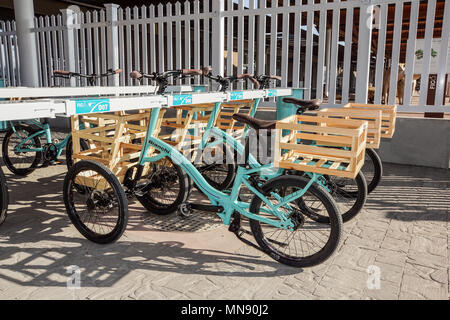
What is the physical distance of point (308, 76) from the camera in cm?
691

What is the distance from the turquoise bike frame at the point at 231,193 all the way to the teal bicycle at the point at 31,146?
194 centimetres

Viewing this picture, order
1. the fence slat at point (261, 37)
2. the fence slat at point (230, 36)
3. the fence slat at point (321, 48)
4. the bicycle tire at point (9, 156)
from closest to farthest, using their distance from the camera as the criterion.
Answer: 1. the bicycle tire at point (9, 156)
2. the fence slat at point (321, 48)
3. the fence slat at point (261, 37)
4. the fence slat at point (230, 36)

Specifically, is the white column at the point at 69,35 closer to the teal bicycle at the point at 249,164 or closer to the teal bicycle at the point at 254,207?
the teal bicycle at the point at 249,164

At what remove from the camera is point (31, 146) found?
5371 millimetres

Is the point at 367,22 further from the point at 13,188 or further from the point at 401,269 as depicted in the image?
the point at 13,188

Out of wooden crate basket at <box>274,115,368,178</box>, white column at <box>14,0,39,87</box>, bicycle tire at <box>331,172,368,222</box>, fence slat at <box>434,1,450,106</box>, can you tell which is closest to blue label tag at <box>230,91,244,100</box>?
wooden crate basket at <box>274,115,368,178</box>

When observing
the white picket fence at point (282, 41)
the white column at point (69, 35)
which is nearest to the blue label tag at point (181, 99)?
the white picket fence at point (282, 41)

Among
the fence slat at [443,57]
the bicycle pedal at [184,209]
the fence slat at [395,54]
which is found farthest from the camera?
the fence slat at [395,54]

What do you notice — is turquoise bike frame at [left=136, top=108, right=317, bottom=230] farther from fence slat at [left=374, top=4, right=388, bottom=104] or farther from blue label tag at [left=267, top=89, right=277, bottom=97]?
fence slat at [left=374, top=4, right=388, bottom=104]

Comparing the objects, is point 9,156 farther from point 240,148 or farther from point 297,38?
point 297,38

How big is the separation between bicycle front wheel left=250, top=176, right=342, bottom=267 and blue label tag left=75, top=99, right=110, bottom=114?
4.20 ft

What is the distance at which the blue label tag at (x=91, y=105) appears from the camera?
8.59 ft

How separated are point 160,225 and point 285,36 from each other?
4436 mm

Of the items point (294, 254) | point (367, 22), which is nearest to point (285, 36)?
point (367, 22)
